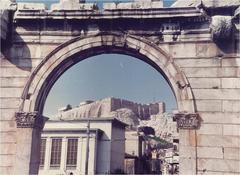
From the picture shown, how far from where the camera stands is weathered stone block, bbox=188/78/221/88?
10109 mm

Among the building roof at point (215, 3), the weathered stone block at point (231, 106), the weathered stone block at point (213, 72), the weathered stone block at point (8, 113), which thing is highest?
the building roof at point (215, 3)

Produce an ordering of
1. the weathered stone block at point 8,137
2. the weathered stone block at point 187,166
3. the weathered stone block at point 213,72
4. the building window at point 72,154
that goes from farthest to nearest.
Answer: the building window at point 72,154 → the weathered stone block at point 8,137 → the weathered stone block at point 213,72 → the weathered stone block at point 187,166

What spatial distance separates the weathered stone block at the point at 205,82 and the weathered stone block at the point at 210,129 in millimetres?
1078

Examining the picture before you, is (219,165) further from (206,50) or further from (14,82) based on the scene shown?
(14,82)

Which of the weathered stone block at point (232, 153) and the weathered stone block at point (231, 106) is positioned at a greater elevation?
the weathered stone block at point (231, 106)

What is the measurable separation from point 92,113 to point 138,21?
2476 inches

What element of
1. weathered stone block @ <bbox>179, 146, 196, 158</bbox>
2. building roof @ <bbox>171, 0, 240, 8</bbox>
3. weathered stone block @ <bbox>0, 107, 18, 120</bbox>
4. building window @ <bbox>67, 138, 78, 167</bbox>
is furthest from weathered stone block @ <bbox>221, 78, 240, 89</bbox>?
building window @ <bbox>67, 138, 78, 167</bbox>

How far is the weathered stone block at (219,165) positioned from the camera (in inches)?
374

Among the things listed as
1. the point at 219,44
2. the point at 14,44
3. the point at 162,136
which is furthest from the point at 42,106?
the point at 162,136

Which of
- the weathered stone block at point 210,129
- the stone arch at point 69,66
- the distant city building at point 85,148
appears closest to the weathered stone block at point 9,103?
the stone arch at point 69,66

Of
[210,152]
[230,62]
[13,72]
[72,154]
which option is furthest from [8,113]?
[72,154]

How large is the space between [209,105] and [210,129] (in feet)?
2.14

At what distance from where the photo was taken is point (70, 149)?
30.1 metres

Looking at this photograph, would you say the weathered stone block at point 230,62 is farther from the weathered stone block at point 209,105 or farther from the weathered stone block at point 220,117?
the weathered stone block at point 220,117
